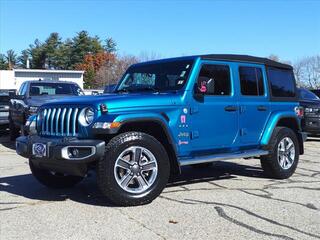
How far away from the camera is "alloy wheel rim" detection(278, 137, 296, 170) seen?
850 cm

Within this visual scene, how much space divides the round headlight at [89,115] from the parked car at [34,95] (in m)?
6.48

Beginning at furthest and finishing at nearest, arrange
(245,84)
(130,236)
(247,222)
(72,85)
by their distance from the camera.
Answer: (72,85) → (245,84) → (247,222) → (130,236)

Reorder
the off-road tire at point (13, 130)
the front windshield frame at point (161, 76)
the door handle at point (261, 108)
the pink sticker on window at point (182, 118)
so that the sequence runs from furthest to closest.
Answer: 1. the off-road tire at point (13, 130)
2. the door handle at point (261, 108)
3. the front windshield frame at point (161, 76)
4. the pink sticker on window at point (182, 118)

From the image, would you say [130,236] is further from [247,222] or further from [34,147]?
[34,147]

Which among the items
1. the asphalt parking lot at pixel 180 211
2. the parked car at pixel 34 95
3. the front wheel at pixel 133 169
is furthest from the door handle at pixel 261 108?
the parked car at pixel 34 95

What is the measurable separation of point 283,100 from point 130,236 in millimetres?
4588

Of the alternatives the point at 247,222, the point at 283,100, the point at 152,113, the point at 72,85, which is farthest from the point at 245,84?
the point at 72,85

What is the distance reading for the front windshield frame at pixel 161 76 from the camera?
7129 millimetres

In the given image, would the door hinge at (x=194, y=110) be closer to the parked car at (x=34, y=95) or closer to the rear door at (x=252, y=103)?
the rear door at (x=252, y=103)

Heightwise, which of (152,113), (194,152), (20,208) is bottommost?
(20,208)

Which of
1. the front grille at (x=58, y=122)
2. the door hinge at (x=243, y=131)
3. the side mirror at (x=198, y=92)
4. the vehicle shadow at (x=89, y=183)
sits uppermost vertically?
the side mirror at (x=198, y=92)

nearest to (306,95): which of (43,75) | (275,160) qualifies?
(275,160)

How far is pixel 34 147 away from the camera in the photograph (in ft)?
21.2

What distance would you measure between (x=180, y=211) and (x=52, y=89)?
8434 mm
